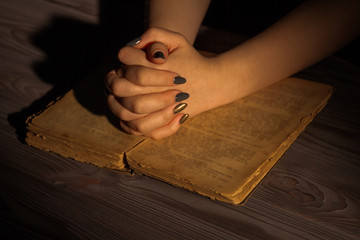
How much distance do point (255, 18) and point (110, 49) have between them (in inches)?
18.7

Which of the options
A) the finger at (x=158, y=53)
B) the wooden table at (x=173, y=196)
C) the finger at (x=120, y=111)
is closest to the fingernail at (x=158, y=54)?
the finger at (x=158, y=53)

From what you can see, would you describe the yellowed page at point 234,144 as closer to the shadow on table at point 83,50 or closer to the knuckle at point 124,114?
the knuckle at point 124,114

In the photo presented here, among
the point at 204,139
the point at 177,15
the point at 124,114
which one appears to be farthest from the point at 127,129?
the point at 177,15

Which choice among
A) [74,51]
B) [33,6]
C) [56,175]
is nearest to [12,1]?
[33,6]

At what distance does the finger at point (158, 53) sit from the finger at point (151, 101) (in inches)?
2.2

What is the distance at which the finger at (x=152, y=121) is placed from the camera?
689mm

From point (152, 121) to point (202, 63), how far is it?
0.50ft

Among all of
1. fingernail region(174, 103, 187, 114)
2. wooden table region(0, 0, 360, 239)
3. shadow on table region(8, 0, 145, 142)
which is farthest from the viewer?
shadow on table region(8, 0, 145, 142)

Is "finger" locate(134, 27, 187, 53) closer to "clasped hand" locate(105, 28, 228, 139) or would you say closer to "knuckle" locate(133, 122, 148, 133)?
"clasped hand" locate(105, 28, 228, 139)

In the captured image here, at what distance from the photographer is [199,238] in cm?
60

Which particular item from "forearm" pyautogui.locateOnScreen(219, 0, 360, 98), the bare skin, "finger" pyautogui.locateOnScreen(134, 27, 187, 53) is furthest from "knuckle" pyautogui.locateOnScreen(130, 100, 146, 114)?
"forearm" pyautogui.locateOnScreen(219, 0, 360, 98)

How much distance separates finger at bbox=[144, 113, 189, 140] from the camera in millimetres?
709

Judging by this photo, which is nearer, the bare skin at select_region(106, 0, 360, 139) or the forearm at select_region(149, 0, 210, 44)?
the bare skin at select_region(106, 0, 360, 139)

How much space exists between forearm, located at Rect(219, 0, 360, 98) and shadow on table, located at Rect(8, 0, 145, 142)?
0.31 metres
